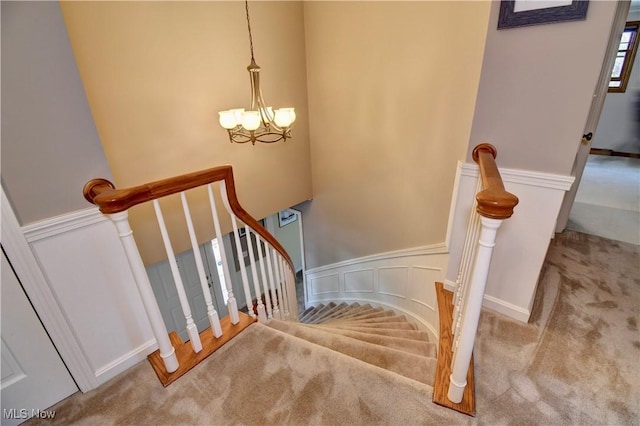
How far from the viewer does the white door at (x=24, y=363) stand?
118cm

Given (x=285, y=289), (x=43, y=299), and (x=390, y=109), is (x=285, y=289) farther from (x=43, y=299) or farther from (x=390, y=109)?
(x=390, y=109)

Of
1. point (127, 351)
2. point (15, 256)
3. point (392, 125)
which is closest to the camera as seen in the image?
point (15, 256)

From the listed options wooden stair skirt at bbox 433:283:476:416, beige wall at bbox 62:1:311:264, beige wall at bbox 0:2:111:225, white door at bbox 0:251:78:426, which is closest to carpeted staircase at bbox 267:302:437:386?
wooden stair skirt at bbox 433:283:476:416

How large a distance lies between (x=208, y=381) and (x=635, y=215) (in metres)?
4.27

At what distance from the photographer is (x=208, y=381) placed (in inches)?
55.0

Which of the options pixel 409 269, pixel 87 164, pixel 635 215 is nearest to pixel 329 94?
pixel 409 269

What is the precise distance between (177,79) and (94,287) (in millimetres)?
1781

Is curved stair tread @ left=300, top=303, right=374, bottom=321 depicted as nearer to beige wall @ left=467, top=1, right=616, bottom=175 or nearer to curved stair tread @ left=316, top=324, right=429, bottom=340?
curved stair tread @ left=316, top=324, right=429, bottom=340

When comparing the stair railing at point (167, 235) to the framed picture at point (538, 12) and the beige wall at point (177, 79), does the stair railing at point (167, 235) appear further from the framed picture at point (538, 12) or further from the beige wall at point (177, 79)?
the framed picture at point (538, 12)

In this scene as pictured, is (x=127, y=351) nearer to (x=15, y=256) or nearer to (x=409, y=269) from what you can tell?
(x=15, y=256)

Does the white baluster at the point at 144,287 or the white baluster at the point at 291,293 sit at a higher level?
the white baluster at the point at 144,287

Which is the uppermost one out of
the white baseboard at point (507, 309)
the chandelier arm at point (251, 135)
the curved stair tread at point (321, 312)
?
the chandelier arm at point (251, 135)

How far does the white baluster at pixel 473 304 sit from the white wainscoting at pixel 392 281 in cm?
116

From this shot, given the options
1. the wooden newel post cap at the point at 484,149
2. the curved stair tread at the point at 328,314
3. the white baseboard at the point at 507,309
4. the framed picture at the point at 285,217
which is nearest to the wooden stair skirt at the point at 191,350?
the white baseboard at the point at 507,309
